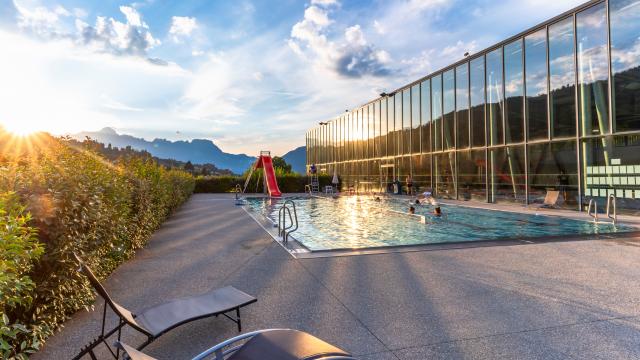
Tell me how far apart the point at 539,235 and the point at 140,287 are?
8.42 m

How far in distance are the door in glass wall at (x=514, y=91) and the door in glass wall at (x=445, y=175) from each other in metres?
4.14

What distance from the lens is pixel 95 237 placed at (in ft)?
13.4

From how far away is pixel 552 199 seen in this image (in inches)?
578

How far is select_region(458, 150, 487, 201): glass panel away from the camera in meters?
18.5

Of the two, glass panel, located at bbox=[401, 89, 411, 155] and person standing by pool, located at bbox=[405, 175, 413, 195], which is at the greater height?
glass panel, located at bbox=[401, 89, 411, 155]

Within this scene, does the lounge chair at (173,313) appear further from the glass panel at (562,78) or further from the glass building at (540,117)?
the glass panel at (562,78)

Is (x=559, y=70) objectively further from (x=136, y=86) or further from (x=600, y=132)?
(x=136, y=86)

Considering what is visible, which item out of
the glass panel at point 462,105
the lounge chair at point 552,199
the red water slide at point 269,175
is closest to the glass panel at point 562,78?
the lounge chair at point 552,199

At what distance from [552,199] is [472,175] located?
4853mm

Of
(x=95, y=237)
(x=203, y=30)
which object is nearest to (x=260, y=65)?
(x=203, y=30)

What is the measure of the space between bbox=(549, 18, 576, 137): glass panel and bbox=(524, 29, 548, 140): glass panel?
12.9 inches

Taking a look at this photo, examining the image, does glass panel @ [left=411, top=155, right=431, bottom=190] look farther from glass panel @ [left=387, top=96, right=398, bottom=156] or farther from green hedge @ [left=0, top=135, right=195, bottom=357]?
green hedge @ [left=0, top=135, right=195, bottom=357]

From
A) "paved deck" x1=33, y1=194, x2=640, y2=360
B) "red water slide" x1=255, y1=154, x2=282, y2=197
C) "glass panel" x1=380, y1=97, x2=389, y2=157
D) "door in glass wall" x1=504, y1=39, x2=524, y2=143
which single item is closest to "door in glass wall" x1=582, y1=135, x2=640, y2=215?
"door in glass wall" x1=504, y1=39, x2=524, y2=143

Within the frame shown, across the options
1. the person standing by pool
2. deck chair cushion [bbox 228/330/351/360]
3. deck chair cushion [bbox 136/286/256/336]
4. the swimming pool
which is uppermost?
the person standing by pool
